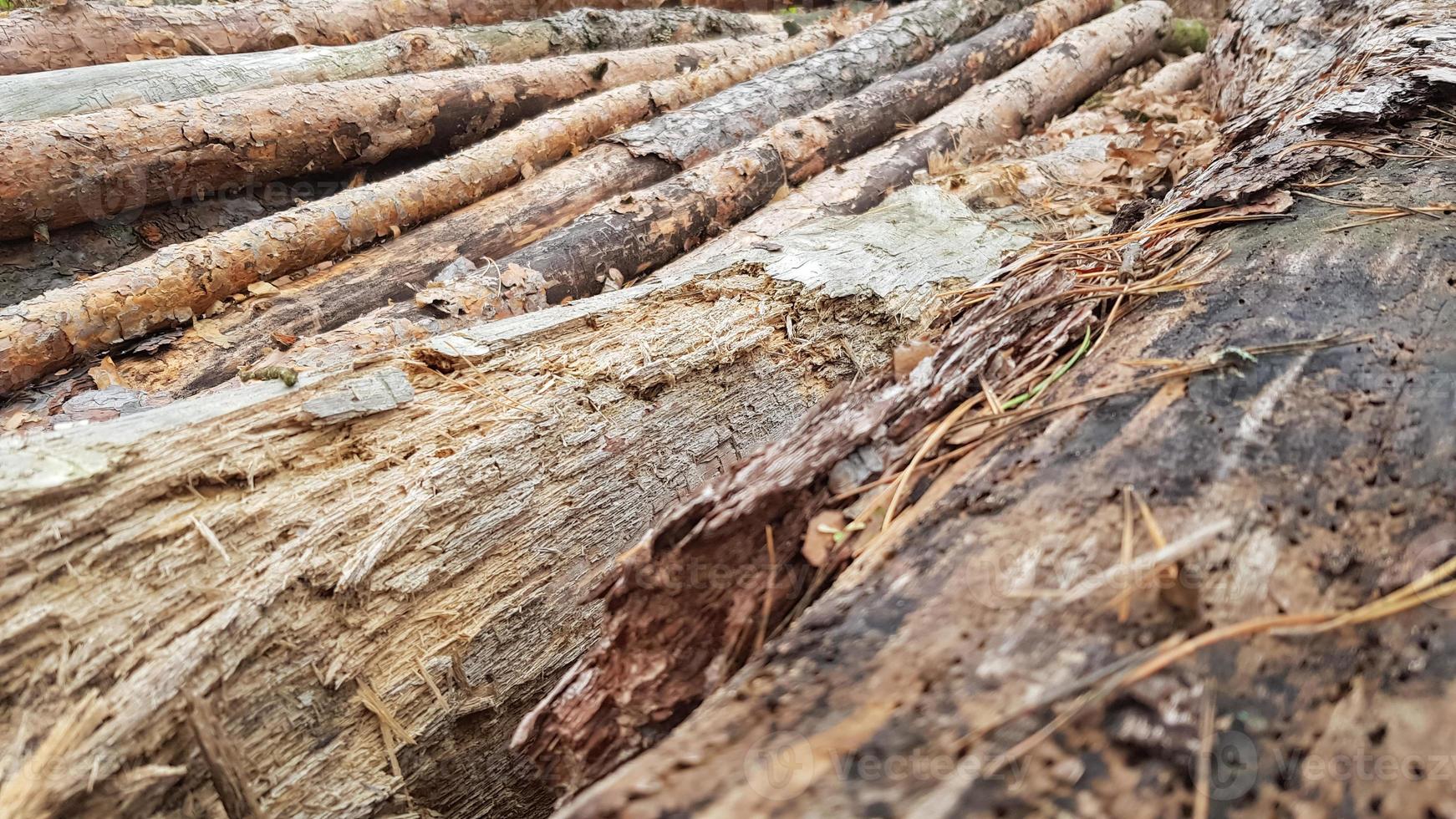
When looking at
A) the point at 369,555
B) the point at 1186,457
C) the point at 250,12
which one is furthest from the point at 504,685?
the point at 250,12

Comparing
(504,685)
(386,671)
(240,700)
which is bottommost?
(504,685)

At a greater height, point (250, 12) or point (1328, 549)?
point (250, 12)

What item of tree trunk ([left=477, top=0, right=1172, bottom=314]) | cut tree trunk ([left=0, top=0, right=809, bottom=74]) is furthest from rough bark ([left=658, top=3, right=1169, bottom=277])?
cut tree trunk ([left=0, top=0, right=809, bottom=74])

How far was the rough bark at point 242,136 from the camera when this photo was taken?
289 cm

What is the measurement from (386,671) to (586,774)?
1.90 feet

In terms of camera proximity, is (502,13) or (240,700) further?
(502,13)

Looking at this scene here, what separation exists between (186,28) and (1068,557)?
4.53 m

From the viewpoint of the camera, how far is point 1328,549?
41.9 inches

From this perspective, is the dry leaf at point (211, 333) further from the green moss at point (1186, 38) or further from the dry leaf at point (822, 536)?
the green moss at point (1186, 38)

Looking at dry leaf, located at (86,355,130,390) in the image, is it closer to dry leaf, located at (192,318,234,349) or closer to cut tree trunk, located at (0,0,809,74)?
dry leaf, located at (192,318,234,349)

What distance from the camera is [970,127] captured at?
4172 mm

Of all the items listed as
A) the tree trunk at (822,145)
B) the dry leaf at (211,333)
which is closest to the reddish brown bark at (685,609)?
the tree trunk at (822,145)

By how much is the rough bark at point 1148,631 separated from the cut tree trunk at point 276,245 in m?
2.48

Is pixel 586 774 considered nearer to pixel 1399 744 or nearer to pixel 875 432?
pixel 875 432
